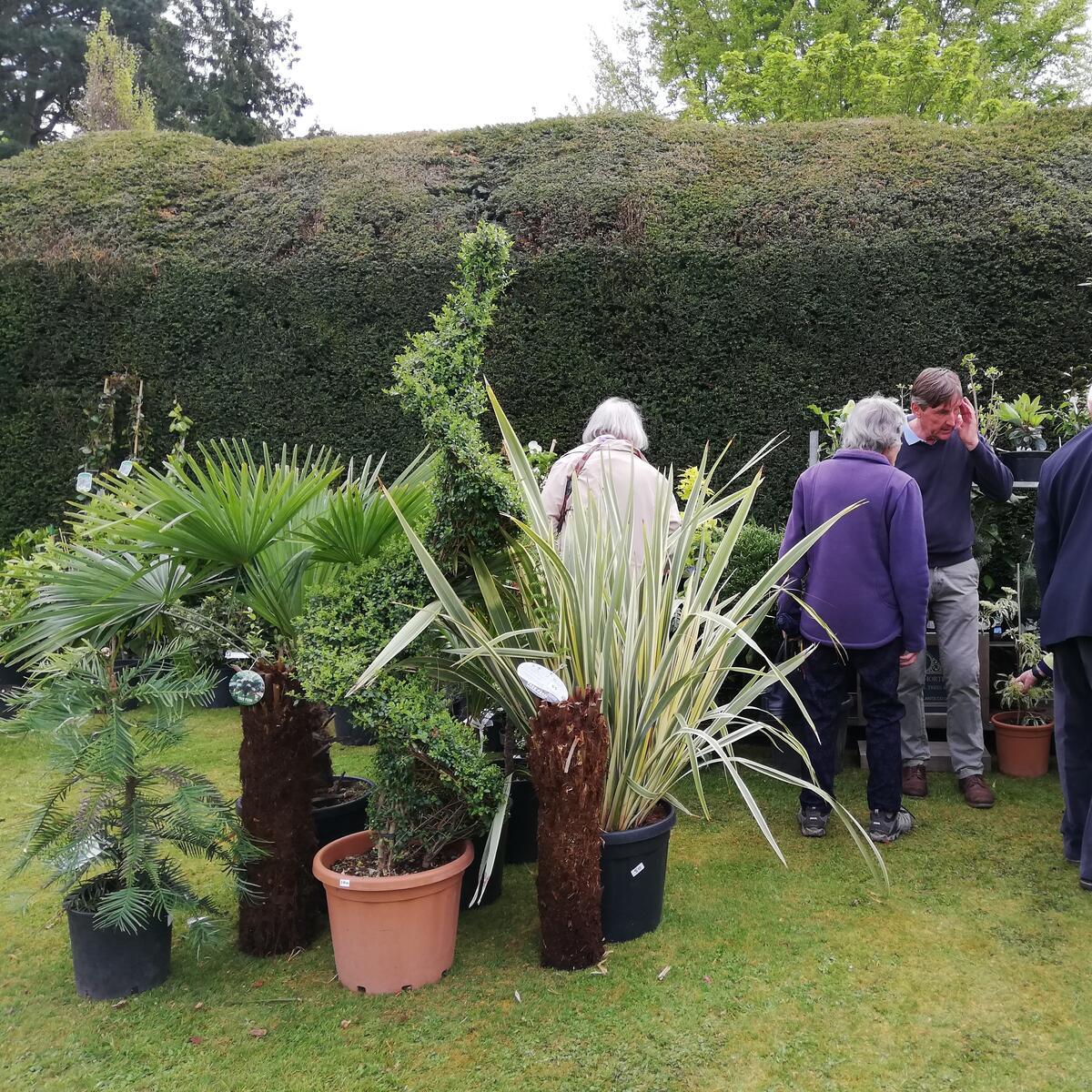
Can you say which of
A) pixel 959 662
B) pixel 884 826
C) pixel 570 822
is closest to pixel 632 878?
pixel 570 822

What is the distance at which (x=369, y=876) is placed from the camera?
2.71 m

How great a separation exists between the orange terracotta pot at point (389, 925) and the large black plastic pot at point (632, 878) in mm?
466

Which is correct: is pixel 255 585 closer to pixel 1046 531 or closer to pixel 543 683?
pixel 543 683

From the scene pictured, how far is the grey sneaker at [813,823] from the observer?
12.4 ft

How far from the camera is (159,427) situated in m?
7.16

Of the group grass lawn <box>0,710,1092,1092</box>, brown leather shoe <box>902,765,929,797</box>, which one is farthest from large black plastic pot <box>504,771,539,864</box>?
brown leather shoe <box>902,765,929,797</box>

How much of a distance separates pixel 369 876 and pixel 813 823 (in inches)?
77.4

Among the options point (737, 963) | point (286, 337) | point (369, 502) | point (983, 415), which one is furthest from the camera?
point (286, 337)

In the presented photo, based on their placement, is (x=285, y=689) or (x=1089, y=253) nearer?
(x=285, y=689)

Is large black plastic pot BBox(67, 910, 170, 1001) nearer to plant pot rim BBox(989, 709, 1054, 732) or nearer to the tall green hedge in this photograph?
plant pot rim BBox(989, 709, 1054, 732)

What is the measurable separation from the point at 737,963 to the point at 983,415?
346 centimetres

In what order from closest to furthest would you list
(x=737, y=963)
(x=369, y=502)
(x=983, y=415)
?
1. (x=737, y=963)
2. (x=369, y=502)
3. (x=983, y=415)

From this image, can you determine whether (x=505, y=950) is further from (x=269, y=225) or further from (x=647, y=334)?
(x=269, y=225)

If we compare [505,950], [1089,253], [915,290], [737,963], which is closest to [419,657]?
[505,950]
